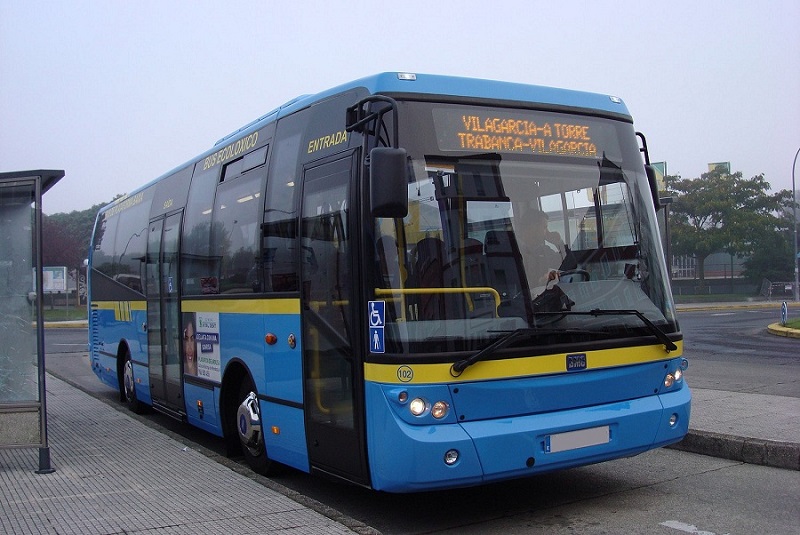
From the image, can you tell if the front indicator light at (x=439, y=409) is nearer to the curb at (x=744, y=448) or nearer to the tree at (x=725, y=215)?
the curb at (x=744, y=448)

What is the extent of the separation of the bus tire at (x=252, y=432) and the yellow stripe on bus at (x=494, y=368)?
2.36 meters

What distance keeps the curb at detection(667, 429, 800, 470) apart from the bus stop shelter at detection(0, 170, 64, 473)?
631 centimetres

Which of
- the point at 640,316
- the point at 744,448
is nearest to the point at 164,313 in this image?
the point at 640,316

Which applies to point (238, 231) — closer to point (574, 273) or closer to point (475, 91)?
point (475, 91)

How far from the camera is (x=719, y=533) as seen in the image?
5.53m

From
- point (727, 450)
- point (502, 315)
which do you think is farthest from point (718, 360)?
point (502, 315)

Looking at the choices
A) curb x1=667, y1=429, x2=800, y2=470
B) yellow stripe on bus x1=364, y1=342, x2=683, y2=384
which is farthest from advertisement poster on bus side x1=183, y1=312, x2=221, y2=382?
curb x1=667, y1=429, x2=800, y2=470

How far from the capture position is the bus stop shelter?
758 centimetres

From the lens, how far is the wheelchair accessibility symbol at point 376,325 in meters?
5.45

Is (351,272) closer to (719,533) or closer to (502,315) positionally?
(502,315)

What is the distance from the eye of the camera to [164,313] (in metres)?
10.4

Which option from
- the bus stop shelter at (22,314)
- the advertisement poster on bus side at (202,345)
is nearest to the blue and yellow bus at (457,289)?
the advertisement poster on bus side at (202,345)

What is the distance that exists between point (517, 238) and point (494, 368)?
0.96 metres

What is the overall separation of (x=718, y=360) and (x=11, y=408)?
45.4 feet
